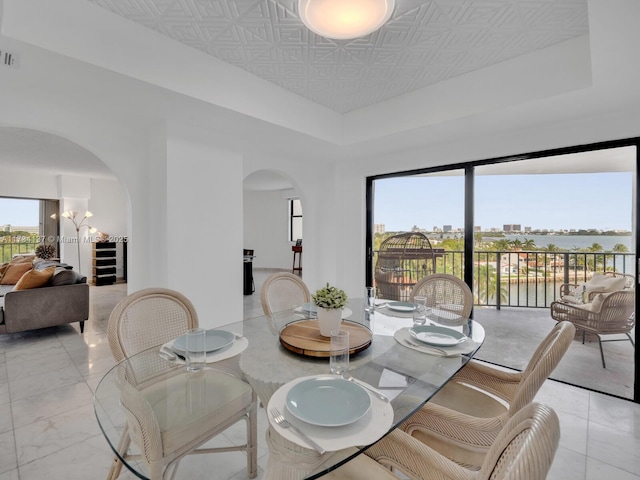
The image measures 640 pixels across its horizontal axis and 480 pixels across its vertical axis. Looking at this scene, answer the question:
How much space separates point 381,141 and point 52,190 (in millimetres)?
7707

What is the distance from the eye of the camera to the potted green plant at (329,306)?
1.60 metres

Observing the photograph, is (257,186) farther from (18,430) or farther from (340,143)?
(18,430)

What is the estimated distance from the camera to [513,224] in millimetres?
3209

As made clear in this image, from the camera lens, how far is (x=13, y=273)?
17.3ft

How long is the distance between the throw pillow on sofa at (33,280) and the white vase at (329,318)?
403 cm

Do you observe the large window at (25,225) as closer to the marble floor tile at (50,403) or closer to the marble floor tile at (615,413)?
the marble floor tile at (50,403)

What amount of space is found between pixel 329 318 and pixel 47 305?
3.95m

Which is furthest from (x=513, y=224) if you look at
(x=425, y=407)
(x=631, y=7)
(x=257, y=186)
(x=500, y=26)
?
(x=257, y=186)

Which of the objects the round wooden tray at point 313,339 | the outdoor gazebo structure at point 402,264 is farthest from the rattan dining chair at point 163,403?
the outdoor gazebo structure at point 402,264

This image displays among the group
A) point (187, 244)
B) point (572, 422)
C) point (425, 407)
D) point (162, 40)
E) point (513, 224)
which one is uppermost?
point (162, 40)

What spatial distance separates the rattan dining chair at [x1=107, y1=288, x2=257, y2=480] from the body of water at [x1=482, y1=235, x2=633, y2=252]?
3.01m

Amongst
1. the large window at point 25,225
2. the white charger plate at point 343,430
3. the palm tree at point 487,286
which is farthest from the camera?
the large window at point 25,225

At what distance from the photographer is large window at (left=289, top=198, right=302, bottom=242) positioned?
32.1 feet

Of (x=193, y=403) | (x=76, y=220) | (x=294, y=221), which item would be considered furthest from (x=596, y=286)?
(x=76, y=220)
